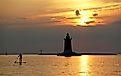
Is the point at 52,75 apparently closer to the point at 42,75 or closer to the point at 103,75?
the point at 42,75

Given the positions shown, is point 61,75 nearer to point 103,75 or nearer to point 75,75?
point 75,75

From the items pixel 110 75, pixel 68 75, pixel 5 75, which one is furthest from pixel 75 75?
pixel 5 75

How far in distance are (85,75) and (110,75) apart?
5.58 metres

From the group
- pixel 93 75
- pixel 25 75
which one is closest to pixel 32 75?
pixel 25 75

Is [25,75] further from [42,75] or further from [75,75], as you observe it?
[75,75]

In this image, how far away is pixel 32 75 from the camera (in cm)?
8819

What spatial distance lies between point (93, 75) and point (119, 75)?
5607 mm

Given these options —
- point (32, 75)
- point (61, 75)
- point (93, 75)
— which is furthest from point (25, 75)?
point (93, 75)

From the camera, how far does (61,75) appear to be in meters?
90.3

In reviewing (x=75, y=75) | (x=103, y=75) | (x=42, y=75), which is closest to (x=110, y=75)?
(x=103, y=75)

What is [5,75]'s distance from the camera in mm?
87500

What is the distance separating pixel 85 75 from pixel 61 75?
17.1 ft

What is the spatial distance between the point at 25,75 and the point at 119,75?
20264 millimetres

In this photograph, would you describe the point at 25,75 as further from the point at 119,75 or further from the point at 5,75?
the point at 119,75
